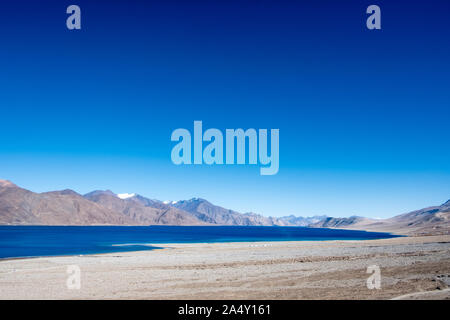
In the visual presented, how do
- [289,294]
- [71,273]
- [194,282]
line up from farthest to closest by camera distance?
[71,273]
[194,282]
[289,294]

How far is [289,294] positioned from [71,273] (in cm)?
2135
